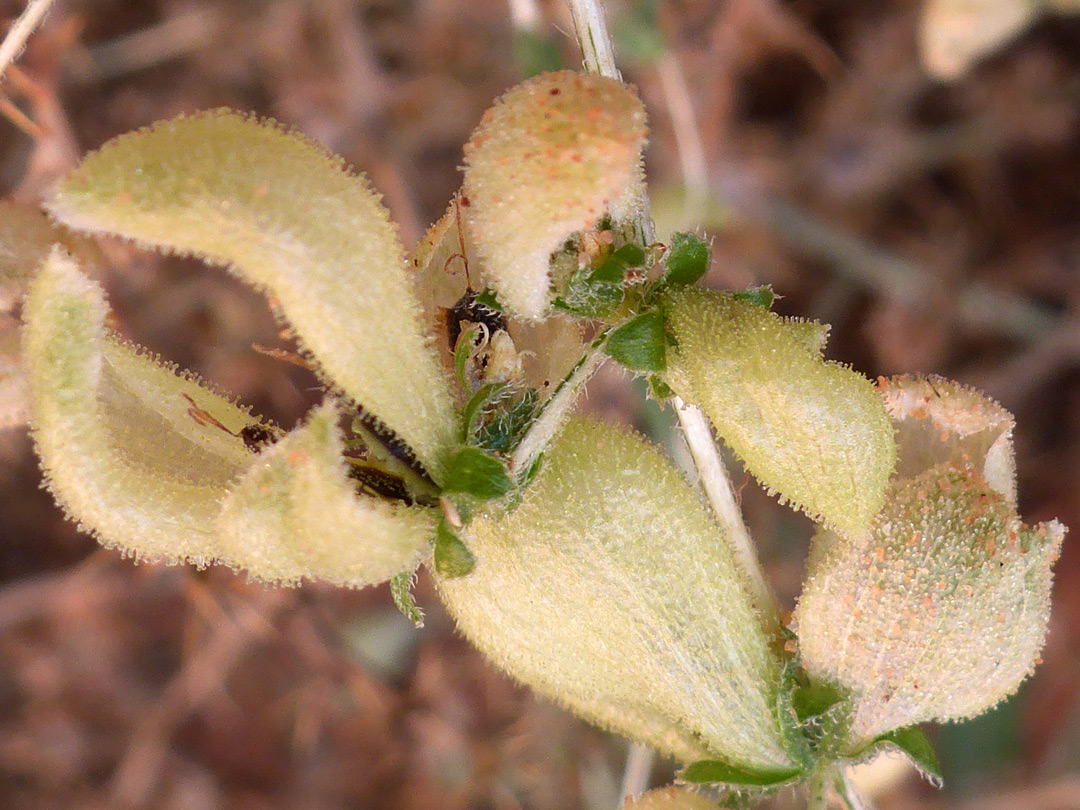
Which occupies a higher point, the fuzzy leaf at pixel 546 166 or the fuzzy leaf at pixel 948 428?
the fuzzy leaf at pixel 546 166

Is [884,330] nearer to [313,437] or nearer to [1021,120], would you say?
[1021,120]

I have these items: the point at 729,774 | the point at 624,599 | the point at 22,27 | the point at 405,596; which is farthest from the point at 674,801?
the point at 22,27

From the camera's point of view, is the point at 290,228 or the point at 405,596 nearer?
the point at 290,228

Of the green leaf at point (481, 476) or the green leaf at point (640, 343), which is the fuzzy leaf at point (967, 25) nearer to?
the green leaf at point (640, 343)

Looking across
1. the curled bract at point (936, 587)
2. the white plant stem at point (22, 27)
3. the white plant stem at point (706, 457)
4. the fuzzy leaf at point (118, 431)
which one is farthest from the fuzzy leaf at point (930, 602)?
the white plant stem at point (22, 27)

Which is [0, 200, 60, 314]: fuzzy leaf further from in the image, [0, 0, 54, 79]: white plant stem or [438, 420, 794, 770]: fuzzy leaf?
[438, 420, 794, 770]: fuzzy leaf

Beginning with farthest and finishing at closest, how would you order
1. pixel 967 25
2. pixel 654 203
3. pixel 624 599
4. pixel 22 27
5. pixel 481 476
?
pixel 654 203 → pixel 967 25 → pixel 22 27 → pixel 624 599 → pixel 481 476

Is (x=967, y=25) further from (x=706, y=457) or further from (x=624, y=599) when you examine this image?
(x=624, y=599)

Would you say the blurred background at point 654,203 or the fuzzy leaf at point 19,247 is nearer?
the fuzzy leaf at point 19,247
